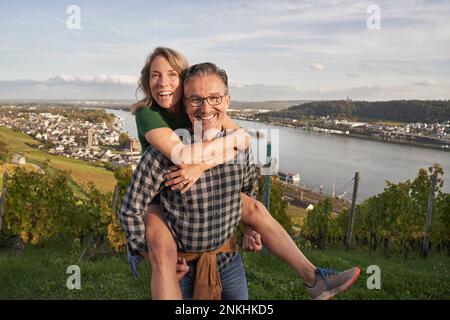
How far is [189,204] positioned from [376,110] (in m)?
48.6

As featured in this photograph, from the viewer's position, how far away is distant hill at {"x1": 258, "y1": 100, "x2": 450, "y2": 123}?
117 ft

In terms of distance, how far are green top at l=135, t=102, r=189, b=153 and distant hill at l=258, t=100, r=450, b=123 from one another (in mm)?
32751

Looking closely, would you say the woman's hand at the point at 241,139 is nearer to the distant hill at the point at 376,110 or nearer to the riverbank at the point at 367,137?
the riverbank at the point at 367,137

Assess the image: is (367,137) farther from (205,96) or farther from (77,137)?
(205,96)

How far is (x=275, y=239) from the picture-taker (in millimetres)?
1673

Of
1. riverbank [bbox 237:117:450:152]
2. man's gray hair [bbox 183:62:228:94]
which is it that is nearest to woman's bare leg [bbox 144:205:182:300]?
man's gray hair [bbox 183:62:228:94]

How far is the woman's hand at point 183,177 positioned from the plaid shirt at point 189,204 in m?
0.03

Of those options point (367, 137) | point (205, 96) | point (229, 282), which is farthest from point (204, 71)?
point (367, 137)

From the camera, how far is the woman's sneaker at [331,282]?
1.60m

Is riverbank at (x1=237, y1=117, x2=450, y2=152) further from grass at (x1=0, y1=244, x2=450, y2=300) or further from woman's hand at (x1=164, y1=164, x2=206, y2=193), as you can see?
woman's hand at (x1=164, y1=164, x2=206, y2=193)

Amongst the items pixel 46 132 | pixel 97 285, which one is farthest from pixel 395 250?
pixel 46 132

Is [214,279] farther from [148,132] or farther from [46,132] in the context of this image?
[46,132]

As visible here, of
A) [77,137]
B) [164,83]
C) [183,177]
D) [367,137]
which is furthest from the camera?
[367,137]
